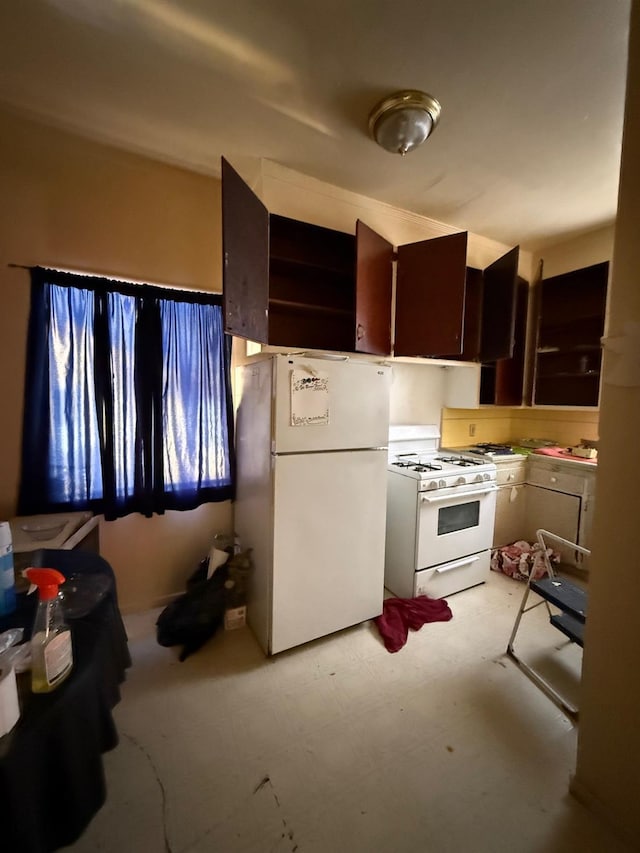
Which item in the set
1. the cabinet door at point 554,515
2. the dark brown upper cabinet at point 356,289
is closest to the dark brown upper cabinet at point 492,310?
the dark brown upper cabinet at point 356,289

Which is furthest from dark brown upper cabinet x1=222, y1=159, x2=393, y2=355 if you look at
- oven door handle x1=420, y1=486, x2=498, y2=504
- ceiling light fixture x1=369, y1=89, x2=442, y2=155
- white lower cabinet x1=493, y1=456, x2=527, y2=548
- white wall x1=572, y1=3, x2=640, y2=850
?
white lower cabinet x1=493, y1=456, x2=527, y2=548

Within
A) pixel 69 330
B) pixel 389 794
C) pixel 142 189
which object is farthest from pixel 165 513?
pixel 142 189

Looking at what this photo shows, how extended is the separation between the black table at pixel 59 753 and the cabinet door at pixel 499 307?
2.78 meters

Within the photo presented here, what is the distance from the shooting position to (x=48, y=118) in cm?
163

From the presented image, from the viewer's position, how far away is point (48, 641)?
82cm

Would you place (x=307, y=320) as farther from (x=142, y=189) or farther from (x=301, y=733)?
(x=301, y=733)

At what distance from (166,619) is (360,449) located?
4.97 feet

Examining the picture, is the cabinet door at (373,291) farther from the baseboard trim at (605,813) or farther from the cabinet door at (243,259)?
the baseboard trim at (605,813)

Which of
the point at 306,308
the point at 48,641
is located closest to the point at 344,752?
the point at 48,641

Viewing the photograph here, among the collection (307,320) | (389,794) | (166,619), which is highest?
(307,320)

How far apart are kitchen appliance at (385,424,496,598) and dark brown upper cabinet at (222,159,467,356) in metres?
0.85

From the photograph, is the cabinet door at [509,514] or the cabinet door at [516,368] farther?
the cabinet door at [516,368]

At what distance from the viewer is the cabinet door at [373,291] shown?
6.47 feet

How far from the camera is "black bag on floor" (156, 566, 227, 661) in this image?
187 cm
